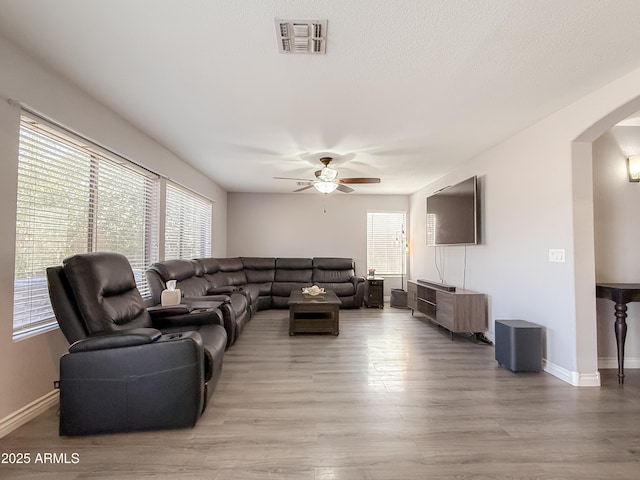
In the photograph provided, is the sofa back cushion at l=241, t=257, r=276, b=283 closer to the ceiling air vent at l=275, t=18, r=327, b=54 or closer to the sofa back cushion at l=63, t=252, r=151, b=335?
the sofa back cushion at l=63, t=252, r=151, b=335

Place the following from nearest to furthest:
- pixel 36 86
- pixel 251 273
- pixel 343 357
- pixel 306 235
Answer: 1. pixel 36 86
2. pixel 343 357
3. pixel 251 273
4. pixel 306 235

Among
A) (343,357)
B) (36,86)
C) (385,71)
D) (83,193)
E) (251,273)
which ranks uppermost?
(385,71)

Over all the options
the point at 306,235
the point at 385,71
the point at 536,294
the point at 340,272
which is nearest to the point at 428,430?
the point at 536,294

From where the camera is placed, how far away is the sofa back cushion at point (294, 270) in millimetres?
6371

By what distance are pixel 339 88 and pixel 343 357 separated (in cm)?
265

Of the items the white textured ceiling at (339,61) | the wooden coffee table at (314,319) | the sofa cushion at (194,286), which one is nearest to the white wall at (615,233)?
the white textured ceiling at (339,61)

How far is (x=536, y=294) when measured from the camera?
3.01 meters

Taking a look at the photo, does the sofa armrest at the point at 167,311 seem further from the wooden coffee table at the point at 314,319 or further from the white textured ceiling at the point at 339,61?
the white textured ceiling at the point at 339,61

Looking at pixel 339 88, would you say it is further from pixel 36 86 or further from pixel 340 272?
pixel 340 272

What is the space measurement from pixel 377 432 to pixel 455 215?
10.8 feet

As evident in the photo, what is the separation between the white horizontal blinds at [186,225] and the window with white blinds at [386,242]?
11.9ft

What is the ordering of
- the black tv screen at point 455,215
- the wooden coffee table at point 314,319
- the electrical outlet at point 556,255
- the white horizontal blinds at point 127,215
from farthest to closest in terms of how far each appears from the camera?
the wooden coffee table at point 314,319, the black tv screen at point 455,215, the white horizontal blinds at point 127,215, the electrical outlet at point 556,255

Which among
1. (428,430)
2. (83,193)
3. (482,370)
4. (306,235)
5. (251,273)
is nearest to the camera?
(428,430)

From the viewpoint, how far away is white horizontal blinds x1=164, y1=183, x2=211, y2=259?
14.1ft
